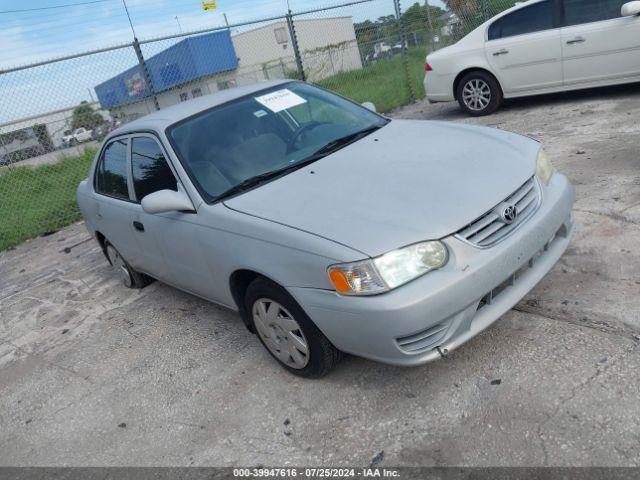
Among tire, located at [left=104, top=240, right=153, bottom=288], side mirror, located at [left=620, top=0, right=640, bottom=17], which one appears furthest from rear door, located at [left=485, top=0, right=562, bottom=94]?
tire, located at [left=104, top=240, right=153, bottom=288]

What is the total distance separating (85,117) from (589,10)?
745cm

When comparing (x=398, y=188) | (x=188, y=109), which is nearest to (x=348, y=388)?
(x=398, y=188)

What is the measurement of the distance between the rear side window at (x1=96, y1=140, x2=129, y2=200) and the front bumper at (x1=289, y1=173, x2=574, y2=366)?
7.10 feet

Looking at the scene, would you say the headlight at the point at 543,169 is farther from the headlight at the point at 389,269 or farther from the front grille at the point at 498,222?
the headlight at the point at 389,269

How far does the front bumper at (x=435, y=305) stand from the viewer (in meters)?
2.52

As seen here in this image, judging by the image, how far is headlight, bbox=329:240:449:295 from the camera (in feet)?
8.35

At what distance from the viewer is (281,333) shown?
10.3 feet

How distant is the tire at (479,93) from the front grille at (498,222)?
5.97 m

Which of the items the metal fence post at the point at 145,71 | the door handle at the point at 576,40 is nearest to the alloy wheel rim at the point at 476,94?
the door handle at the point at 576,40

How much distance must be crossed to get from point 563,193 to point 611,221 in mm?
1192

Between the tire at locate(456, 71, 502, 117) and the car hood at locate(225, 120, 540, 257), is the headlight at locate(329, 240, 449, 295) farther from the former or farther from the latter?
the tire at locate(456, 71, 502, 117)

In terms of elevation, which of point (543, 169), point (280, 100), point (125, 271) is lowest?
point (125, 271)

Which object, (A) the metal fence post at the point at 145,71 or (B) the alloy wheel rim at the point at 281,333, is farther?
(A) the metal fence post at the point at 145,71

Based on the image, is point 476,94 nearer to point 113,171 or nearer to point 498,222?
point 113,171
